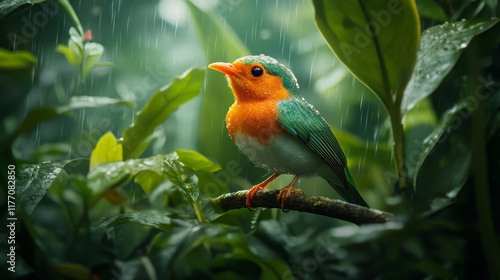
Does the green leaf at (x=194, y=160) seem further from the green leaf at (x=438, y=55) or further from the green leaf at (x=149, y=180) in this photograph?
the green leaf at (x=438, y=55)

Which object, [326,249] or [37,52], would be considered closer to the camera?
[326,249]

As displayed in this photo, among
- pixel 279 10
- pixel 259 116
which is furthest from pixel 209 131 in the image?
pixel 279 10

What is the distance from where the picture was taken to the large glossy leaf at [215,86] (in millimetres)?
1272

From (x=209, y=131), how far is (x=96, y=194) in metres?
0.65

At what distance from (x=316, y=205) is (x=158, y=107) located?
1.76 feet

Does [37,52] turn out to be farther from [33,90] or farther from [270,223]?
[270,223]

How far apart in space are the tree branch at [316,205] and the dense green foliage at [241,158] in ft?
0.11

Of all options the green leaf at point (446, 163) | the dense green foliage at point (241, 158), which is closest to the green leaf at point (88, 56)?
the dense green foliage at point (241, 158)

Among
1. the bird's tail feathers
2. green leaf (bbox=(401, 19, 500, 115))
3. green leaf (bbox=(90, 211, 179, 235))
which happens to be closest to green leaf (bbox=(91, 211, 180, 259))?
green leaf (bbox=(90, 211, 179, 235))

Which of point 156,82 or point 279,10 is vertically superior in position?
point 279,10

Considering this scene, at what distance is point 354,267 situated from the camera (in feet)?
2.23

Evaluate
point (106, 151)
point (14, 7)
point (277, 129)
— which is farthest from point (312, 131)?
point (14, 7)

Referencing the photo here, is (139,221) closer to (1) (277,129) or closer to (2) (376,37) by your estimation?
(1) (277,129)

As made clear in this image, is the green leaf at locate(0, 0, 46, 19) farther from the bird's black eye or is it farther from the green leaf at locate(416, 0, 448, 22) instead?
the green leaf at locate(416, 0, 448, 22)
